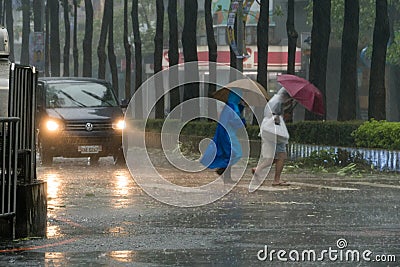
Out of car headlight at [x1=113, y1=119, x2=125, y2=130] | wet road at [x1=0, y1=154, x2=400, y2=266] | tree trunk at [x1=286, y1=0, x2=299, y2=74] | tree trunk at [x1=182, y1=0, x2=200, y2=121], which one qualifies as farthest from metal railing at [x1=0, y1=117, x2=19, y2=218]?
tree trunk at [x1=182, y1=0, x2=200, y2=121]

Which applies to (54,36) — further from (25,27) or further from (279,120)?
(279,120)

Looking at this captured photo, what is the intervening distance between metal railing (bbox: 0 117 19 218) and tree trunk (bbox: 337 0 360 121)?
21.6 metres

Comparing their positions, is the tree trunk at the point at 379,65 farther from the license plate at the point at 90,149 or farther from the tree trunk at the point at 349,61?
the license plate at the point at 90,149

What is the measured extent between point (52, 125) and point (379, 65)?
8406 millimetres

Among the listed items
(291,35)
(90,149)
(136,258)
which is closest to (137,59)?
(291,35)

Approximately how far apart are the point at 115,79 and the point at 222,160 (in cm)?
3876

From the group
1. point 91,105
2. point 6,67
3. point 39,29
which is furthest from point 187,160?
point 39,29

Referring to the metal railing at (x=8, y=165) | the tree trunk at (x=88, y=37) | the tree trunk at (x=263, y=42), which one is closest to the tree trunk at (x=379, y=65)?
the tree trunk at (x=263, y=42)

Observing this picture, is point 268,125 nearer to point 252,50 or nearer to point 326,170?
point 326,170

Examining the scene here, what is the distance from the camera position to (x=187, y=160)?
31.9 m

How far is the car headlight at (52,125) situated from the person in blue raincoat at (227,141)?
7335 millimetres

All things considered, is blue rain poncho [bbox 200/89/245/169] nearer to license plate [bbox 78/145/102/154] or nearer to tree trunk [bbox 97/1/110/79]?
license plate [bbox 78/145/102/154]

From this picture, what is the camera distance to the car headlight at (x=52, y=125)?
28.3 metres

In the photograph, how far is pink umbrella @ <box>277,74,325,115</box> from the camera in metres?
21.8
